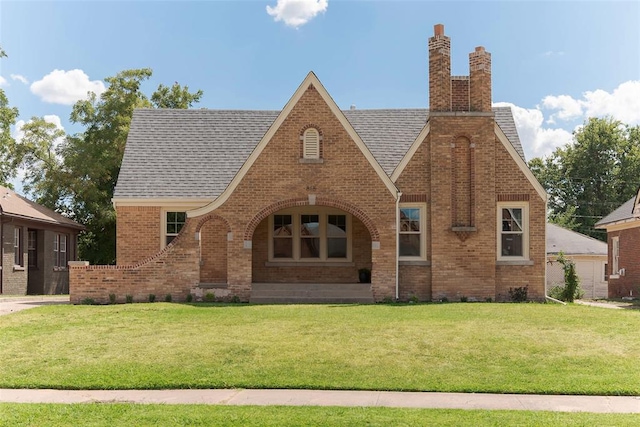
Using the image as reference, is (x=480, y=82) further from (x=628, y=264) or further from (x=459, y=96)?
(x=628, y=264)

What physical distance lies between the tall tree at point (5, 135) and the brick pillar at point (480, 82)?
22.3m

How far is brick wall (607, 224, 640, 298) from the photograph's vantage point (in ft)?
92.1

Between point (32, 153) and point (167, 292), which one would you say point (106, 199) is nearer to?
point (32, 153)

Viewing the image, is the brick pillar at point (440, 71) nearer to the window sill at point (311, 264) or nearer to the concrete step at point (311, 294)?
the window sill at point (311, 264)

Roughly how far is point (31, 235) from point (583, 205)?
A: 4920 cm

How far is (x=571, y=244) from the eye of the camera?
37.2 meters

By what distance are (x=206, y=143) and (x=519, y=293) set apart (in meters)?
12.9

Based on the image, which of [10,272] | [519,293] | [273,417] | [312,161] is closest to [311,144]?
[312,161]

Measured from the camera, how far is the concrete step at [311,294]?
19219mm

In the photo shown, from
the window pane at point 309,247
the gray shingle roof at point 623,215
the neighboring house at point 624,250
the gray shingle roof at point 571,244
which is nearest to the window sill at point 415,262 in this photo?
the window pane at point 309,247

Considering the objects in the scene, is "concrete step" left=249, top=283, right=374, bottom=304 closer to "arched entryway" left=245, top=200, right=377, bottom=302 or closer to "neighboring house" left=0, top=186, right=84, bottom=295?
A: "arched entryway" left=245, top=200, right=377, bottom=302

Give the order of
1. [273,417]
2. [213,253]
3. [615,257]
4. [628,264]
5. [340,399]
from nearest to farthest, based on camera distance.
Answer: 1. [273,417]
2. [340,399]
3. [213,253]
4. [628,264]
5. [615,257]

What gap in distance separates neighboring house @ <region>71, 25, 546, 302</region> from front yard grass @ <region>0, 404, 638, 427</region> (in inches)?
445

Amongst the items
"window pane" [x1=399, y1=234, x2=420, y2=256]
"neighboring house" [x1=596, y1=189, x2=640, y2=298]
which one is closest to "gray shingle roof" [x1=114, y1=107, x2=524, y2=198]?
"window pane" [x1=399, y1=234, x2=420, y2=256]
